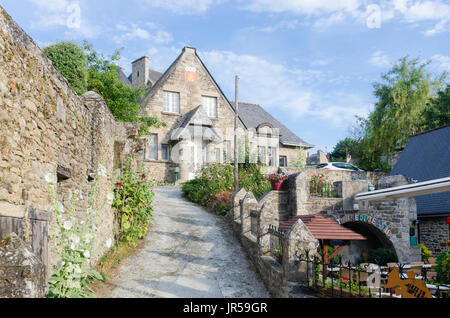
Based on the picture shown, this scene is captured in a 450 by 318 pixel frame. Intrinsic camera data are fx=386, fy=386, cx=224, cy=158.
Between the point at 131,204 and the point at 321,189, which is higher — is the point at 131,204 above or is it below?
below

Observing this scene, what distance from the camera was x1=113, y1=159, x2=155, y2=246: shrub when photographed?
30.8 feet

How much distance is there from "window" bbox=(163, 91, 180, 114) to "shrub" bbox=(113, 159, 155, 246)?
48.1ft

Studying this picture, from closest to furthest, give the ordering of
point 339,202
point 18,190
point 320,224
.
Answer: point 18,190 → point 320,224 → point 339,202

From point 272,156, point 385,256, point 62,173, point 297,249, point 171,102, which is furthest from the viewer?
point 272,156

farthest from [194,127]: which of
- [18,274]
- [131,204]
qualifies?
[18,274]

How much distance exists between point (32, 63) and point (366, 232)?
1380 centimetres

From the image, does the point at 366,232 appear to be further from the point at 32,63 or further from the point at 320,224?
the point at 32,63

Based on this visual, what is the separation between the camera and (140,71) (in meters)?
29.3

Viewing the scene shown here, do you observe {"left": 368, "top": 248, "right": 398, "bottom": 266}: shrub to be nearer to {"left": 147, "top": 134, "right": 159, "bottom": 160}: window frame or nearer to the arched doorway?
the arched doorway

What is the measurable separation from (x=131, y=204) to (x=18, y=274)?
6566mm

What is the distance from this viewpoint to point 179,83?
24672 millimetres

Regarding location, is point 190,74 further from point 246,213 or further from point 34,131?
point 34,131

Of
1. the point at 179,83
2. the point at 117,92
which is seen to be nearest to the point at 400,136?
the point at 179,83

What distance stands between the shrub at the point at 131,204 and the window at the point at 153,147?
1382 centimetres
